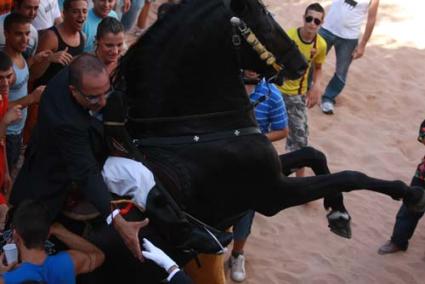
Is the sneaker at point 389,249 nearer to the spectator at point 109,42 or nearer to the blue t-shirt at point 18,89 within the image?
the spectator at point 109,42

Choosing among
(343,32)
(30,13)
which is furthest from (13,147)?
(343,32)

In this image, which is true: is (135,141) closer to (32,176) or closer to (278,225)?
(32,176)

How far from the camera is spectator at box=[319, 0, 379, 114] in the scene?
959 centimetres

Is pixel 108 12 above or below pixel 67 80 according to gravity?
below

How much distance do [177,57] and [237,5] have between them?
48 cm

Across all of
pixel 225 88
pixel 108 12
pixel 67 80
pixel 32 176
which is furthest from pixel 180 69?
pixel 108 12

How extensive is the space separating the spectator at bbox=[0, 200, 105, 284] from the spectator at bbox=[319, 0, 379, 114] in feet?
21.9

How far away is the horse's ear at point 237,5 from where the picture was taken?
404cm

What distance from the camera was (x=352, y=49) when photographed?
977 centimetres

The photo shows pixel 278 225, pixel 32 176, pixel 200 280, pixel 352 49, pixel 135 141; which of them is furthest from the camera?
pixel 352 49

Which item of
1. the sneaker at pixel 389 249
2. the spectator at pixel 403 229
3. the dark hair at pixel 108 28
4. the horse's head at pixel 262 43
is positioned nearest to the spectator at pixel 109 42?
the dark hair at pixel 108 28

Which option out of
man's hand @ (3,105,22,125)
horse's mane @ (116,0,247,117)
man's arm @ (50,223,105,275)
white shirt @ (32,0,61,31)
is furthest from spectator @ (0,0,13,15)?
man's arm @ (50,223,105,275)

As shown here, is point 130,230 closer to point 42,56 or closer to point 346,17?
point 42,56

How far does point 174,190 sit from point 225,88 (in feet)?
2.33
